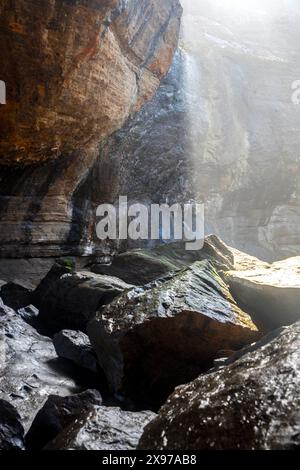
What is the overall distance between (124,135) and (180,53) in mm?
12168

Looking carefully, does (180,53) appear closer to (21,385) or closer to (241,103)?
(241,103)

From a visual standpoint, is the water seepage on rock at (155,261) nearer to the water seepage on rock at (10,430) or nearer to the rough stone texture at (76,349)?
the rough stone texture at (76,349)

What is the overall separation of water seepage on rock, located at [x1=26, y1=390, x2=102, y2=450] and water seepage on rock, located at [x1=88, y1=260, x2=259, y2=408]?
82cm

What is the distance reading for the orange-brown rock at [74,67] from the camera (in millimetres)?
5598

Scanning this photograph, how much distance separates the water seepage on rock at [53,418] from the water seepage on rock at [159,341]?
822 mm

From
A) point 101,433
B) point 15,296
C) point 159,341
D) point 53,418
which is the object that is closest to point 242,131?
point 15,296

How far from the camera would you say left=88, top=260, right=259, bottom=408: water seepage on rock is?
376 centimetres

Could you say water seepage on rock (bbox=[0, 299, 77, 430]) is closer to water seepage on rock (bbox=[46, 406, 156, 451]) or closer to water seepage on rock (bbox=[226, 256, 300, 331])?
water seepage on rock (bbox=[46, 406, 156, 451])

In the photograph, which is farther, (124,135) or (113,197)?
(113,197)

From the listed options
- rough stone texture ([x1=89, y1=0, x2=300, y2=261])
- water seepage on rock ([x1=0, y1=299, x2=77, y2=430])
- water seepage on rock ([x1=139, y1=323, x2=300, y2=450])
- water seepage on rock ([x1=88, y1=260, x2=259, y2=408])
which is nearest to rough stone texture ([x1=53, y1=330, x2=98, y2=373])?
water seepage on rock ([x1=0, y1=299, x2=77, y2=430])

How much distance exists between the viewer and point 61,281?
6605 mm

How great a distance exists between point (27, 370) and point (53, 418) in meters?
1.60

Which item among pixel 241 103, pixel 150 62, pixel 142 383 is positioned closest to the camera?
pixel 142 383
